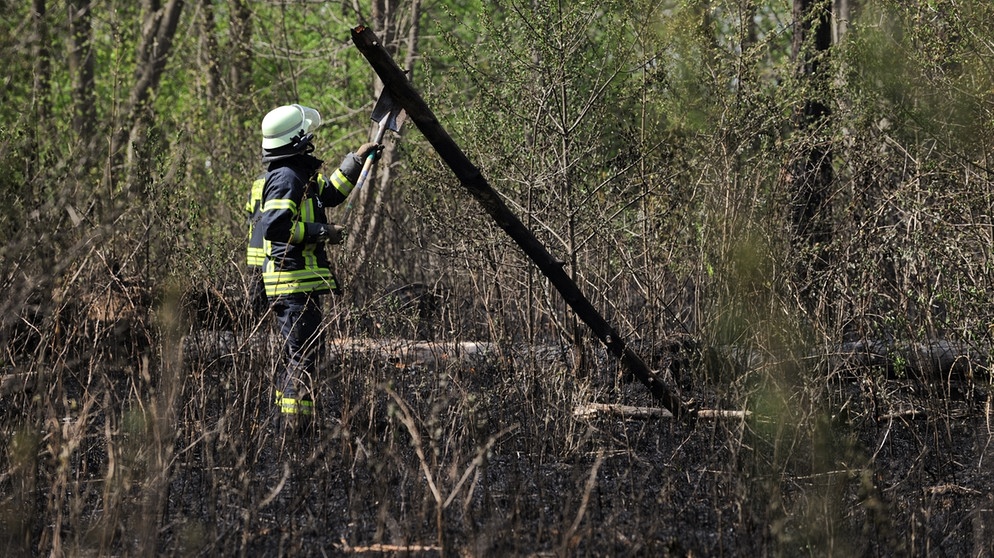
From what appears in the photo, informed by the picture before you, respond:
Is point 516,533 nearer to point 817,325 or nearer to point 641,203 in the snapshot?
point 817,325

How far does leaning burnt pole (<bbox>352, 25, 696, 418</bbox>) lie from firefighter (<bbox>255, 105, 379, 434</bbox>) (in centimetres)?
126

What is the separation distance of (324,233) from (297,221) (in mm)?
160

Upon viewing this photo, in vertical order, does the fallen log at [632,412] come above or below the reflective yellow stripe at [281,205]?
below

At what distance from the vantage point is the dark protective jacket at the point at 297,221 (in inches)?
229

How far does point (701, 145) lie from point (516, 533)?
137 inches

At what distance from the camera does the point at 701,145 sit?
6.82 meters

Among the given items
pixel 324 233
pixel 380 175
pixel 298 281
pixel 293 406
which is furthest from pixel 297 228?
pixel 380 175

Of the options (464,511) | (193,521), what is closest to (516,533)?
(464,511)

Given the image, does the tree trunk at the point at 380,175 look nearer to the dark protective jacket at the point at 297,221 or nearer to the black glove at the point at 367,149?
the dark protective jacket at the point at 297,221

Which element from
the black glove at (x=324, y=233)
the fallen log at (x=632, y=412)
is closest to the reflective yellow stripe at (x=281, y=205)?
the black glove at (x=324, y=233)

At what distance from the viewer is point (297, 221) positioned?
5.81 m

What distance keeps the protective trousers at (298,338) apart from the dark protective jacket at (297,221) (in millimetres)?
73

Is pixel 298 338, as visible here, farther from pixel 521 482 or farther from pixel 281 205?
pixel 521 482

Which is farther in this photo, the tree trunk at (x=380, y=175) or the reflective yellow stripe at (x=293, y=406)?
the tree trunk at (x=380, y=175)
